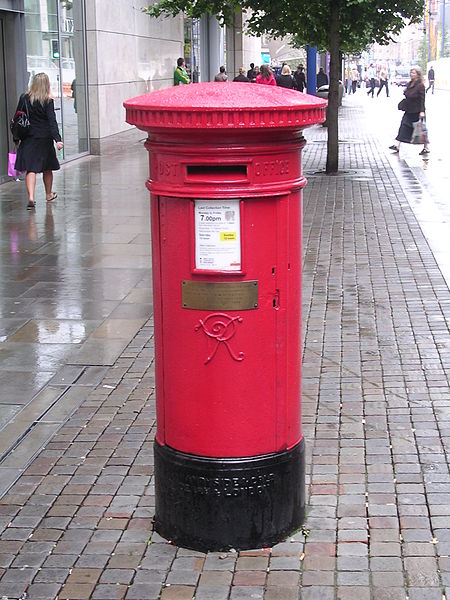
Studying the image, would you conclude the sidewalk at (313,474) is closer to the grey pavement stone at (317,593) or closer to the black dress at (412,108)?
the grey pavement stone at (317,593)

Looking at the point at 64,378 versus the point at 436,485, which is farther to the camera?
the point at 64,378

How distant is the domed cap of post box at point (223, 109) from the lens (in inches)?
132

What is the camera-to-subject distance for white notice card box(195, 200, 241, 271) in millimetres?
3525

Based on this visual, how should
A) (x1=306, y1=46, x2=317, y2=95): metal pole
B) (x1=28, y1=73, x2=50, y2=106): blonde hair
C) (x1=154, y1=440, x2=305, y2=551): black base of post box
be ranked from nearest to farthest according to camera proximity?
1. (x1=154, y1=440, x2=305, y2=551): black base of post box
2. (x1=28, y1=73, x2=50, y2=106): blonde hair
3. (x1=306, y1=46, x2=317, y2=95): metal pole

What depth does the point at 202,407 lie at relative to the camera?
3.73 m

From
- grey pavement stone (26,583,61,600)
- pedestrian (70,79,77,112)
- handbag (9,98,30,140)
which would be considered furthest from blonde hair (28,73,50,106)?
grey pavement stone (26,583,61,600)

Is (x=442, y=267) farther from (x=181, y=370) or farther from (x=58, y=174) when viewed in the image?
(x=58, y=174)

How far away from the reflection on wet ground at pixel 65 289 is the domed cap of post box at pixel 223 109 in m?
2.02

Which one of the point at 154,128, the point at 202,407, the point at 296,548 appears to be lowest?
the point at 296,548

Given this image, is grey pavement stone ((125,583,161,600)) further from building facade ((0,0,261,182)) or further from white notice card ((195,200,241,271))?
building facade ((0,0,261,182))

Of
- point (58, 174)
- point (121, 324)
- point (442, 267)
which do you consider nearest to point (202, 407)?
point (121, 324)

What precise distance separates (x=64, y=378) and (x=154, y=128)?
9.24 ft

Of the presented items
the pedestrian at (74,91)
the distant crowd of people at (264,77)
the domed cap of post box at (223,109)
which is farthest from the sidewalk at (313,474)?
the distant crowd of people at (264,77)

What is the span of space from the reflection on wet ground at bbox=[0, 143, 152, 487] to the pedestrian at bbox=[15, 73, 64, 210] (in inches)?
22.0
